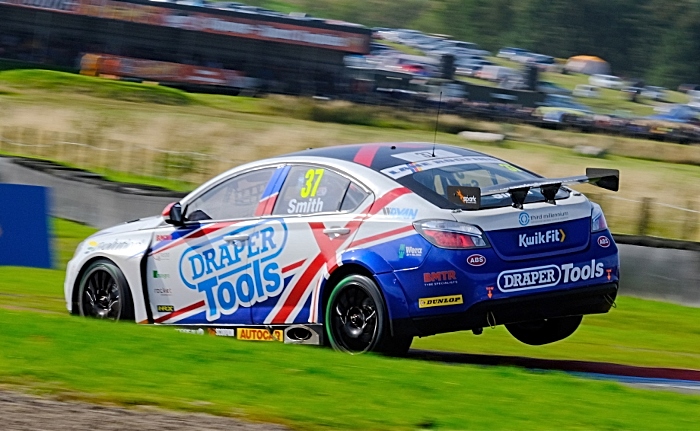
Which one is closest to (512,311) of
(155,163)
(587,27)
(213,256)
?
(213,256)

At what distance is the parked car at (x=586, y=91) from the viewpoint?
221 ft

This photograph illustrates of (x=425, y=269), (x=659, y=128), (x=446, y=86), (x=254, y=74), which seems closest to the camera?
(x=425, y=269)

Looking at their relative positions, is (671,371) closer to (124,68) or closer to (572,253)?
(572,253)

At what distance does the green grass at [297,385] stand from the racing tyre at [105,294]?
1.05 meters

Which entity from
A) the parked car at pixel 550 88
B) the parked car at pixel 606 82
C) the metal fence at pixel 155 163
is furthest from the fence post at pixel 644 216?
the parked car at pixel 606 82

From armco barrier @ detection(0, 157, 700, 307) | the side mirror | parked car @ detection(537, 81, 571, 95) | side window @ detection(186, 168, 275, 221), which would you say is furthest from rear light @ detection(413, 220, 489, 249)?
parked car @ detection(537, 81, 571, 95)

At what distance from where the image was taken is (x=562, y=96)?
6431 centimetres

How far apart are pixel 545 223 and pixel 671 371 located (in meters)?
1.75

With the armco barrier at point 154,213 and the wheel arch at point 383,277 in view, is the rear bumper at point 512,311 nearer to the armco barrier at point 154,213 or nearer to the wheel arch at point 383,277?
the wheel arch at point 383,277

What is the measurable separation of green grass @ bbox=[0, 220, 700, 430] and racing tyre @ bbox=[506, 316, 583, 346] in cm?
164

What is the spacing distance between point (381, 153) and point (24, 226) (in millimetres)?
8034

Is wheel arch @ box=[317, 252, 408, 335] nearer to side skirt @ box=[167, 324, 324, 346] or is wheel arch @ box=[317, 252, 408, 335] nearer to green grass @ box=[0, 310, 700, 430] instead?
green grass @ box=[0, 310, 700, 430]

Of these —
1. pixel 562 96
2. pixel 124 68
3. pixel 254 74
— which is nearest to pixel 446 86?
pixel 562 96

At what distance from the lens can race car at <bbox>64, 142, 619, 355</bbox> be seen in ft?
23.5
